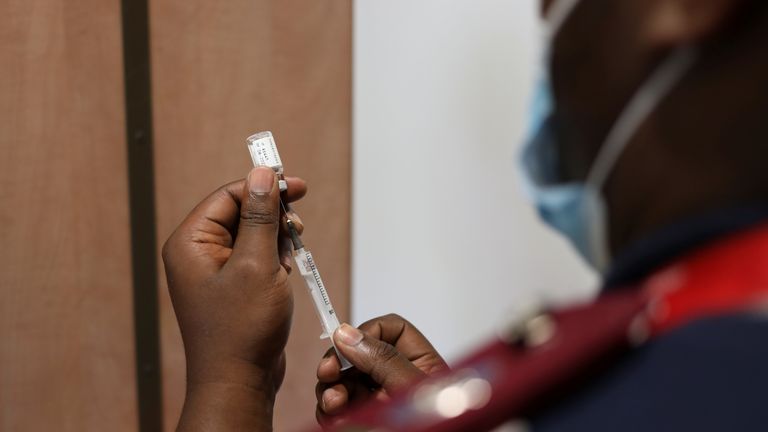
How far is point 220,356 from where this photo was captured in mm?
811

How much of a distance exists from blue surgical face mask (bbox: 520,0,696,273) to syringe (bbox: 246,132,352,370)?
396mm

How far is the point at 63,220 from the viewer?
1216 mm

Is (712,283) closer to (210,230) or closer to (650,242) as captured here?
(650,242)

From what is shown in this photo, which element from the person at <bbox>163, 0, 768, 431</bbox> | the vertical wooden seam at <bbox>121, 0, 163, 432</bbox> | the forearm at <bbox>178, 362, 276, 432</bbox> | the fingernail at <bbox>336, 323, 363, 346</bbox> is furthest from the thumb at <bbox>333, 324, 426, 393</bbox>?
the vertical wooden seam at <bbox>121, 0, 163, 432</bbox>

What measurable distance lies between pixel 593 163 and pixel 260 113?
0.95 metres

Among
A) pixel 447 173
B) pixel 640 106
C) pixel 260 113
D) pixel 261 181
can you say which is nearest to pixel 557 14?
pixel 640 106

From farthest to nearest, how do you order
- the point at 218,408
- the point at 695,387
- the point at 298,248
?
1. the point at 298,248
2. the point at 218,408
3. the point at 695,387

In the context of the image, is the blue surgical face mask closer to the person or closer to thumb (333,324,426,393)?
the person

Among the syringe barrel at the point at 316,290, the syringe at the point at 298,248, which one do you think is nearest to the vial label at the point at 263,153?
the syringe at the point at 298,248

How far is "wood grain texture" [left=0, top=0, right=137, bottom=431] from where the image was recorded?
45.0 inches

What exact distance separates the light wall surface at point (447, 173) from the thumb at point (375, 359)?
308 mm

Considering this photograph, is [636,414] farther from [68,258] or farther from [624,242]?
[68,258]

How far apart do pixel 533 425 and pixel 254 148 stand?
563 mm

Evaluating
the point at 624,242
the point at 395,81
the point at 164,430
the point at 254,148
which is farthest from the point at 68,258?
the point at 624,242
